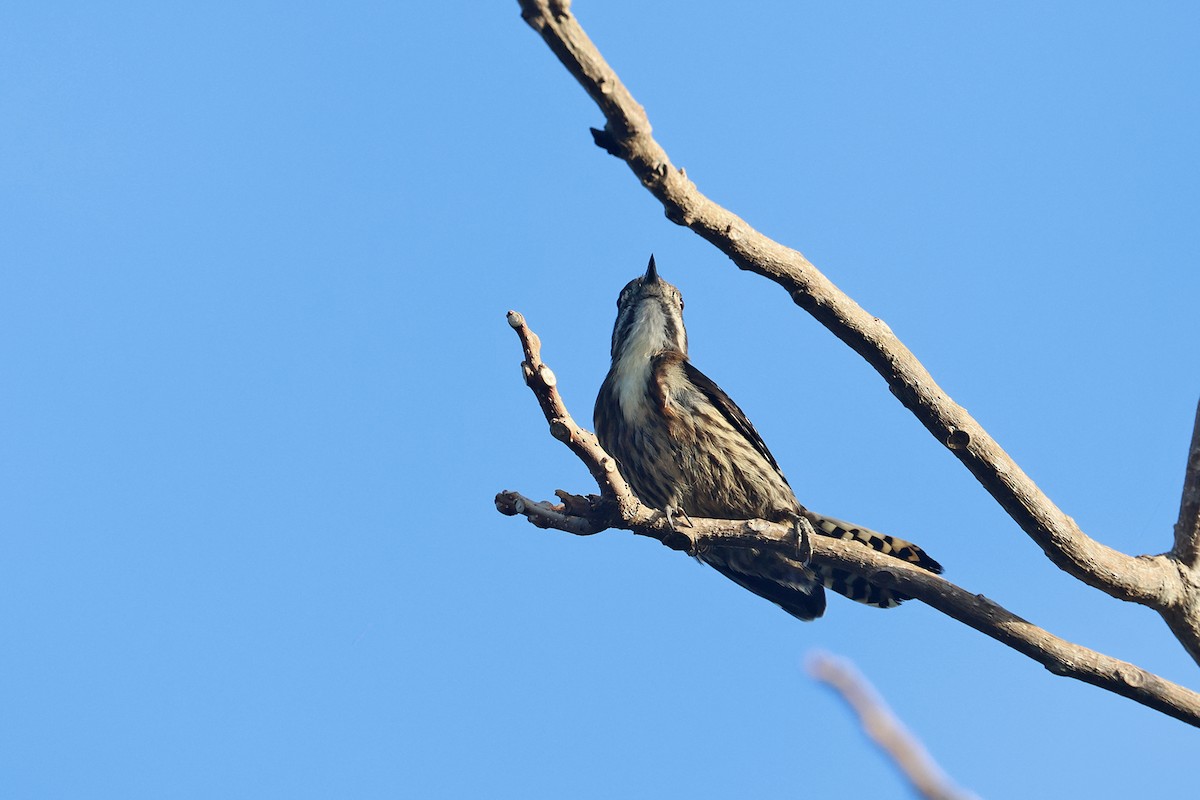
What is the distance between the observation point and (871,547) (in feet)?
17.1

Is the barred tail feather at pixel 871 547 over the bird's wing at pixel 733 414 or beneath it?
beneath

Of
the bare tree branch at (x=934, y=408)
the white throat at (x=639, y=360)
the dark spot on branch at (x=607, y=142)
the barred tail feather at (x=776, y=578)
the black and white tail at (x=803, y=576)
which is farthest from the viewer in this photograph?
the white throat at (x=639, y=360)

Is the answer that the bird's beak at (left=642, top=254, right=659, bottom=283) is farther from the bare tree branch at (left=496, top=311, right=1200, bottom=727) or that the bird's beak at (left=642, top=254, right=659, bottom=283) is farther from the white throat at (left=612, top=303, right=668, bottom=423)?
the bare tree branch at (left=496, top=311, right=1200, bottom=727)

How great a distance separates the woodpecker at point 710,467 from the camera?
6148 millimetres

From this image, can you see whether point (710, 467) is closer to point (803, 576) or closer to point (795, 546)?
point (803, 576)

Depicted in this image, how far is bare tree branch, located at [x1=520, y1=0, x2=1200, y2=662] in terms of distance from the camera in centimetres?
373

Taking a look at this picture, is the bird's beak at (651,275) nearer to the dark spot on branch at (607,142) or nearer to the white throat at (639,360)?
the white throat at (639,360)

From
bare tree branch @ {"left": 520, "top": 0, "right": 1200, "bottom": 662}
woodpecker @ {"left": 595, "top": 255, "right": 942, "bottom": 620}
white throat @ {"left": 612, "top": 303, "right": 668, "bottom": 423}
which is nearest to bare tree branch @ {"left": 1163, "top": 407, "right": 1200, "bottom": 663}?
bare tree branch @ {"left": 520, "top": 0, "right": 1200, "bottom": 662}

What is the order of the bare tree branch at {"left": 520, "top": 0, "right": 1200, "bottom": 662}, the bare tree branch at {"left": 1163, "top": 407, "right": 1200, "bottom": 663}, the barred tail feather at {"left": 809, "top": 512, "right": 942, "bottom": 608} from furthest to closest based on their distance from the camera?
the barred tail feather at {"left": 809, "top": 512, "right": 942, "bottom": 608} < the bare tree branch at {"left": 1163, "top": 407, "right": 1200, "bottom": 663} < the bare tree branch at {"left": 520, "top": 0, "right": 1200, "bottom": 662}

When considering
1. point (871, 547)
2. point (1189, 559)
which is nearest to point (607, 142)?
point (871, 547)

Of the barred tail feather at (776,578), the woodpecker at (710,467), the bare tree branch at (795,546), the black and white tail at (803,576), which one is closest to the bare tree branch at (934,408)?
the bare tree branch at (795,546)

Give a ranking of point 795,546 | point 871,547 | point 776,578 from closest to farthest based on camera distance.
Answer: point 795,546, point 871,547, point 776,578

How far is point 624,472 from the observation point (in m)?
6.41

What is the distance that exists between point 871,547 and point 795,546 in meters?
0.56
